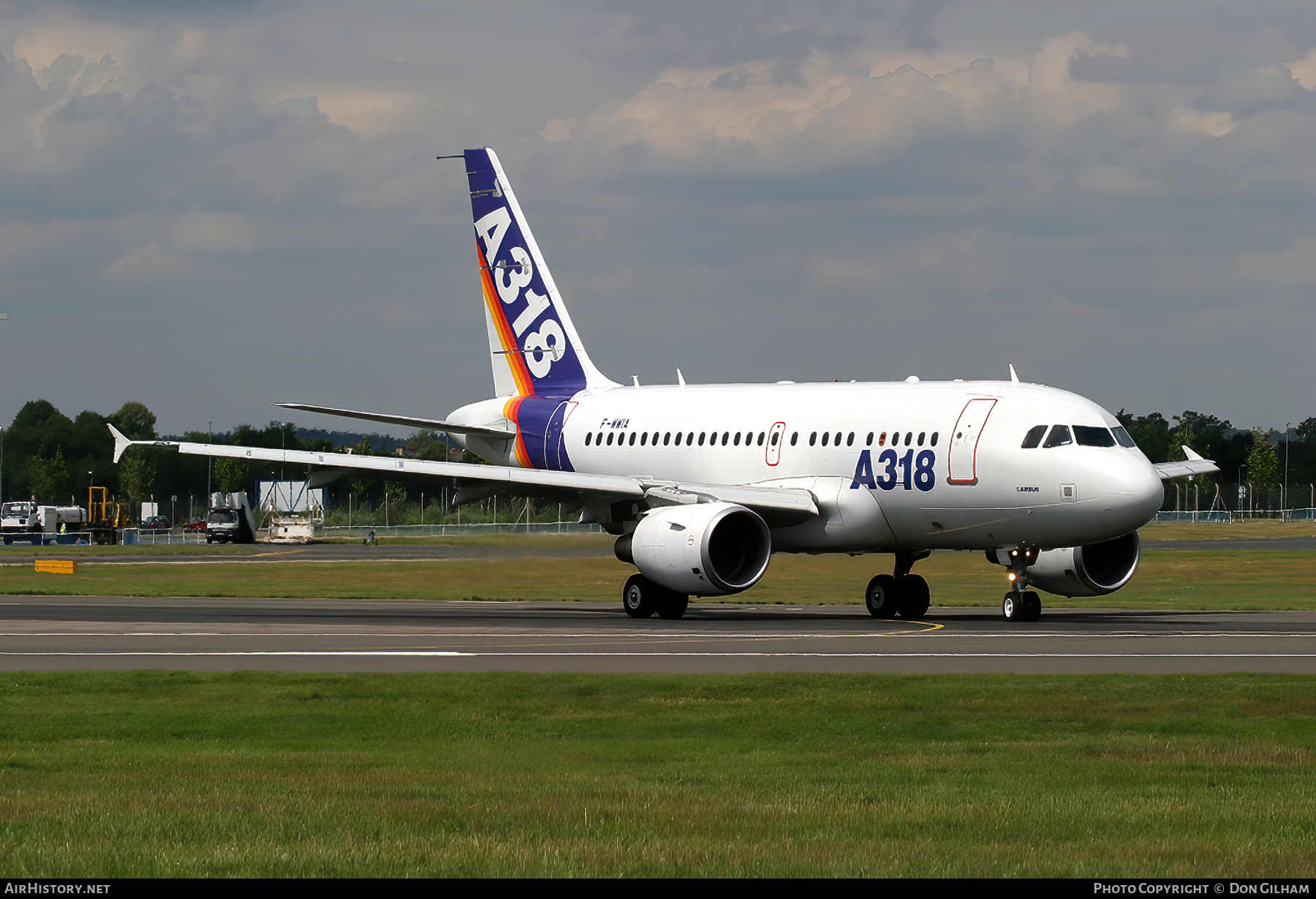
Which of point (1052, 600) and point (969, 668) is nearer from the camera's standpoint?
point (969, 668)

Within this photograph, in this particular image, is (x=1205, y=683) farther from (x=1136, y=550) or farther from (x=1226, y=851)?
(x=1136, y=550)

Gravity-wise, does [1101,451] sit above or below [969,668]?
above

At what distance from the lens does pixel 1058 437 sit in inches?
1221

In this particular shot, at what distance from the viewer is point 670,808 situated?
448 inches

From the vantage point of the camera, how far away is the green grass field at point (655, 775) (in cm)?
977

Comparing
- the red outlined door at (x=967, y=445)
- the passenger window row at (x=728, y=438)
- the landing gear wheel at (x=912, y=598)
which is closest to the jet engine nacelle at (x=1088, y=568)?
the landing gear wheel at (x=912, y=598)

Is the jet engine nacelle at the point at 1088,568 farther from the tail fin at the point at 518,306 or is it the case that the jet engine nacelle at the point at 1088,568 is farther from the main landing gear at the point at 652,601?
the tail fin at the point at 518,306

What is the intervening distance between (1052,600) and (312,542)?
213ft

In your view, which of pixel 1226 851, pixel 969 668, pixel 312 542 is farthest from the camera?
pixel 312 542

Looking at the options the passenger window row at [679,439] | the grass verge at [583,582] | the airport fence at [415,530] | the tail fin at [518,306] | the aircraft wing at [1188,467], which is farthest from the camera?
the airport fence at [415,530]

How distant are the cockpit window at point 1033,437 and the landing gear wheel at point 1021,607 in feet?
9.12

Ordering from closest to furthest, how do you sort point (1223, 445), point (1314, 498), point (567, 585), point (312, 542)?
1. point (567, 585)
2. point (312, 542)
3. point (1314, 498)
4. point (1223, 445)
